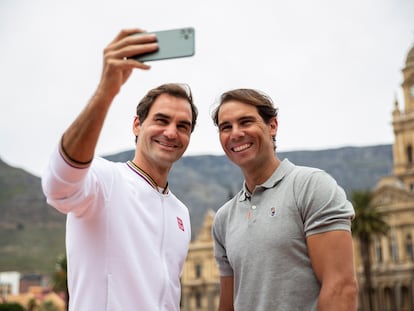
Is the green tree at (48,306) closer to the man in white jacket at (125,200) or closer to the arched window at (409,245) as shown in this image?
the arched window at (409,245)

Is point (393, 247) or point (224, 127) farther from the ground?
point (224, 127)

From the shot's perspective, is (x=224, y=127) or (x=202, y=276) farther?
(x=202, y=276)

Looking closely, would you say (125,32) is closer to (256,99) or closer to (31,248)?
(256,99)

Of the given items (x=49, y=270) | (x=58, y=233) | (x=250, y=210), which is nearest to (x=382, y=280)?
(x=250, y=210)

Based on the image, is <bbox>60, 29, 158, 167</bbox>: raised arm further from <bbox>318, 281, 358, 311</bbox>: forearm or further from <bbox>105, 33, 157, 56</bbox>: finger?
<bbox>318, 281, 358, 311</bbox>: forearm

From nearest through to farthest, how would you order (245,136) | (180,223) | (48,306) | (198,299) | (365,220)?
(245,136), (180,223), (365,220), (198,299), (48,306)

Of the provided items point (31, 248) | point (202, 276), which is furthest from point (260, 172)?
point (31, 248)

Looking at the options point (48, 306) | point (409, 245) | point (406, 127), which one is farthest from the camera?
point (48, 306)

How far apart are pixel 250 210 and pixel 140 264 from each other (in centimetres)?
93

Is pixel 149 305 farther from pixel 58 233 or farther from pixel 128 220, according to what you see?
pixel 58 233

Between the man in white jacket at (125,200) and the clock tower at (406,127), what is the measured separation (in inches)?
2556

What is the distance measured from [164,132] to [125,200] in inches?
23.5

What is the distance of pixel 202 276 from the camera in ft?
220

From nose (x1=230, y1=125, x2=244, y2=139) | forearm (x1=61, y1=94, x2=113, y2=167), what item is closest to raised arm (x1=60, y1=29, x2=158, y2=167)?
forearm (x1=61, y1=94, x2=113, y2=167)
